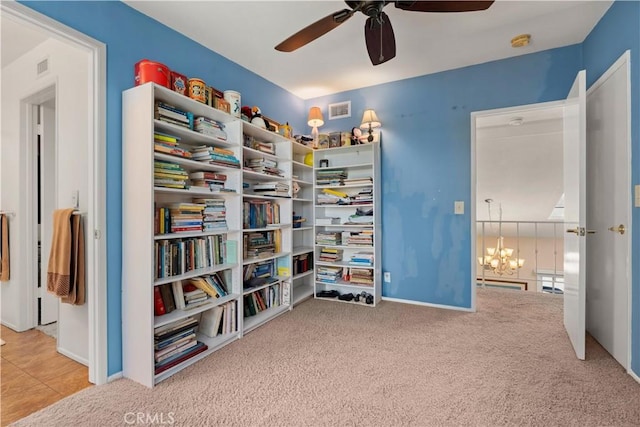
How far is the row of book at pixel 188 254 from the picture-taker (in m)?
1.91

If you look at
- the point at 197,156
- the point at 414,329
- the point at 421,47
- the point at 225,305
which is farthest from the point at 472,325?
the point at 197,156

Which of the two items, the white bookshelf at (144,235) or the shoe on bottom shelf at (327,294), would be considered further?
the shoe on bottom shelf at (327,294)

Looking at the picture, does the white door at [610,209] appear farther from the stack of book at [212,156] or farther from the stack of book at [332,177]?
the stack of book at [212,156]

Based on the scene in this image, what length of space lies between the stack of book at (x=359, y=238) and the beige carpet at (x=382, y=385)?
0.93m

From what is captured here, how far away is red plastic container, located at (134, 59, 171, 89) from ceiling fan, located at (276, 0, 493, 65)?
2.58ft

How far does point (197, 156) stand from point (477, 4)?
197cm

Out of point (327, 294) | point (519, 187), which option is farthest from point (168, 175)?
point (519, 187)

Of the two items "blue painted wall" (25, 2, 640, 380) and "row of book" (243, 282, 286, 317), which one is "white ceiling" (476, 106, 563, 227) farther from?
"row of book" (243, 282, 286, 317)

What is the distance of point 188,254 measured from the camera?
6.97ft

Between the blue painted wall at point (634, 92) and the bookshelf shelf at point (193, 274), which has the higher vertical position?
the blue painted wall at point (634, 92)

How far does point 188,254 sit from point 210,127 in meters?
0.98

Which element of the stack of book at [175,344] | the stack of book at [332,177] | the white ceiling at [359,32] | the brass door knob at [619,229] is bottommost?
the stack of book at [175,344]

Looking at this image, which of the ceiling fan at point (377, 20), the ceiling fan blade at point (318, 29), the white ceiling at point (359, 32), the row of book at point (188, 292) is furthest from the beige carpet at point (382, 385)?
the white ceiling at point (359, 32)

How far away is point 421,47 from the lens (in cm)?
261
